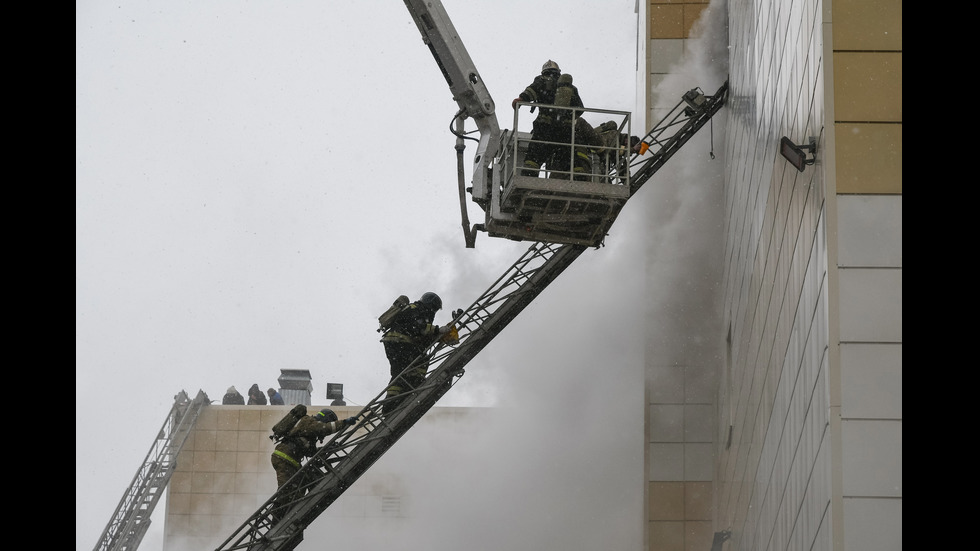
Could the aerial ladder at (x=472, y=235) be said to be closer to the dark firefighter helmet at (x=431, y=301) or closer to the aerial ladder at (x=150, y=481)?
the dark firefighter helmet at (x=431, y=301)

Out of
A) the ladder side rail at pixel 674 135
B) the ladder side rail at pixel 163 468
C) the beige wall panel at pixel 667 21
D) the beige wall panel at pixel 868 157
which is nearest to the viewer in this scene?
the beige wall panel at pixel 868 157

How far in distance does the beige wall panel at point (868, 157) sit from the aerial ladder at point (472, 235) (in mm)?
4463

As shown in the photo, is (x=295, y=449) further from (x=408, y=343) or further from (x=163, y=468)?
(x=163, y=468)

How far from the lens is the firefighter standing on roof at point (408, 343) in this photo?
1511 centimetres

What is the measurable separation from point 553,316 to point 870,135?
1726 cm

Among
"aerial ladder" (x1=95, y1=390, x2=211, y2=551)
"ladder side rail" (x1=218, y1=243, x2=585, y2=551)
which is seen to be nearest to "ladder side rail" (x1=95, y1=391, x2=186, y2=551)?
"aerial ladder" (x1=95, y1=390, x2=211, y2=551)

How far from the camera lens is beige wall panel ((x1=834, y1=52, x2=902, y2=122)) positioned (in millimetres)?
8828

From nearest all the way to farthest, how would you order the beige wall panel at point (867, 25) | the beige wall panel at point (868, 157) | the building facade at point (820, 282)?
the building facade at point (820, 282) < the beige wall panel at point (868, 157) < the beige wall panel at point (867, 25)

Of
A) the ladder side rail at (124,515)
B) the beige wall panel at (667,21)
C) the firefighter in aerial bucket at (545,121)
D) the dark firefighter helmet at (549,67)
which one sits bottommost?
the ladder side rail at (124,515)

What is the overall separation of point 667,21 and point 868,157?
13.7m

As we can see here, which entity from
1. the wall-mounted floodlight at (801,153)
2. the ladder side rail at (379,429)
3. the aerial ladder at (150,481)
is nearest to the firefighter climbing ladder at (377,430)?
the ladder side rail at (379,429)

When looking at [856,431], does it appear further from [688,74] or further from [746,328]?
[688,74]

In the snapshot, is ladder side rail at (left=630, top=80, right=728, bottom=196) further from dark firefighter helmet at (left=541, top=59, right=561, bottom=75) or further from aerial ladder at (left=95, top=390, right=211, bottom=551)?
aerial ladder at (left=95, top=390, right=211, bottom=551)

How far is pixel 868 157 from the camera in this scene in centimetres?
878
